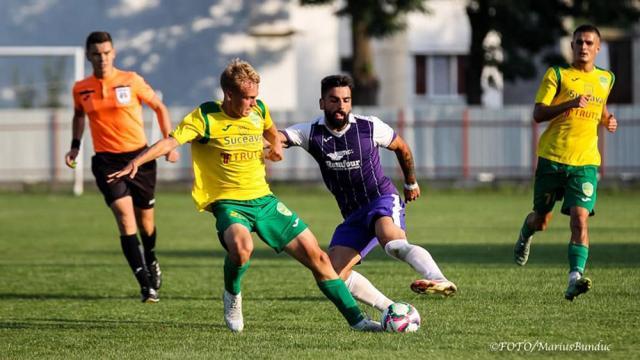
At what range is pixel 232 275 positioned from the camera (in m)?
8.83

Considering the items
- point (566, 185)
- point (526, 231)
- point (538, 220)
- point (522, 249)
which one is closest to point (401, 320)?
point (566, 185)

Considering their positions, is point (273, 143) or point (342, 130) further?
point (342, 130)

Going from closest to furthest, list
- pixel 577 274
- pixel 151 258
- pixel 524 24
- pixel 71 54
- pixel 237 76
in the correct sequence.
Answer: pixel 237 76 → pixel 577 274 → pixel 151 258 → pixel 71 54 → pixel 524 24

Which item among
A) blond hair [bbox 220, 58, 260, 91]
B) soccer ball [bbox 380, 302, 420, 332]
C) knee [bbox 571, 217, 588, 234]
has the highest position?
blond hair [bbox 220, 58, 260, 91]

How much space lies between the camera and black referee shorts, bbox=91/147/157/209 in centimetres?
1111

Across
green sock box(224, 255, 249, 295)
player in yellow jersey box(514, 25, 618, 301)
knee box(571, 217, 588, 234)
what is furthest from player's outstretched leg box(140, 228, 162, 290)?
knee box(571, 217, 588, 234)

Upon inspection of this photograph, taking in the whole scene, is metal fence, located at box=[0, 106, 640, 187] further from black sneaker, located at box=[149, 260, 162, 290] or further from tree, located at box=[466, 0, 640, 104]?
black sneaker, located at box=[149, 260, 162, 290]

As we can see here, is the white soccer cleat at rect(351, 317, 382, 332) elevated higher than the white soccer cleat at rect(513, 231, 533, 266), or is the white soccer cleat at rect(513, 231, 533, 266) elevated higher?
the white soccer cleat at rect(351, 317, 382, 332)

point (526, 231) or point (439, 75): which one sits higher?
point (526, 231)

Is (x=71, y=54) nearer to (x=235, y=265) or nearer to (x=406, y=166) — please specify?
(x=406, y=166)

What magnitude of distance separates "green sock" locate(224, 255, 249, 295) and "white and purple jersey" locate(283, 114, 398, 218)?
982mm

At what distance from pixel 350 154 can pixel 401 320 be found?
1.38 meters

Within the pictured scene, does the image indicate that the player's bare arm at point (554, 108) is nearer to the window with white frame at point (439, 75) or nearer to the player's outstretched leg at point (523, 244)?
the player's outstretched leg at point (523, 244)

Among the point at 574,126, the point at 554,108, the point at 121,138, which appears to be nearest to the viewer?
the point at 554,108
